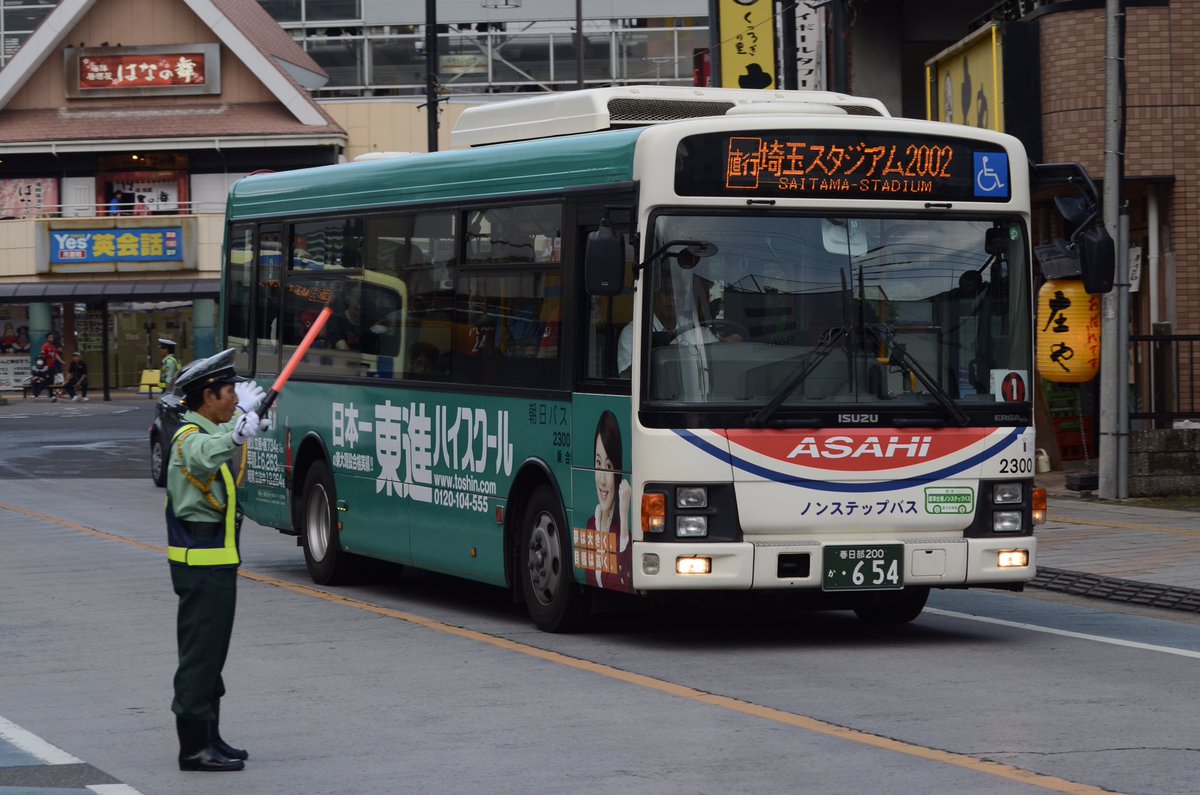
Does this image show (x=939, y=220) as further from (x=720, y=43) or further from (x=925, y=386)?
(x=720, y=43)

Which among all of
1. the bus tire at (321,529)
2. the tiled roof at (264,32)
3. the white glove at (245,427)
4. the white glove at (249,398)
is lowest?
the bus tire at (321,529)

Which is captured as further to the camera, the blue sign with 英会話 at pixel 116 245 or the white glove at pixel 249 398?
the blue sign with 英会話 at pixel 116 245

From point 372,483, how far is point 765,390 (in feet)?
14.6

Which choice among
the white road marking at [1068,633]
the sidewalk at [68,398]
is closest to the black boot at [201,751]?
the white road marking at [1068,633]

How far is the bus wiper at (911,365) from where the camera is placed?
37.0 feet

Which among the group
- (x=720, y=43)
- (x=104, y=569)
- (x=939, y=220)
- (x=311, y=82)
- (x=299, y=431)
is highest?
(x=311, y=82)

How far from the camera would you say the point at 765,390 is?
36.4ft

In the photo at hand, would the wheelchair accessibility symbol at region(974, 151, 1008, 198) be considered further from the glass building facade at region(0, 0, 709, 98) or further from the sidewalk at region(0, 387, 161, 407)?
the glass building facade at region(0, 0, 709, 98)

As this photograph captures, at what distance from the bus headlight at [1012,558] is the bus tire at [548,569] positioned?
7.79 feet

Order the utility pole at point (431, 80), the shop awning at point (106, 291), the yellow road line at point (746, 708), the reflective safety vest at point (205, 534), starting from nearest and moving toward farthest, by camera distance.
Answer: the yellow road line at point (746, 708) < the reflective safety vest at point (205, 534) < the utility pole at point (431, 80) < the shop awning at point (106, 291)

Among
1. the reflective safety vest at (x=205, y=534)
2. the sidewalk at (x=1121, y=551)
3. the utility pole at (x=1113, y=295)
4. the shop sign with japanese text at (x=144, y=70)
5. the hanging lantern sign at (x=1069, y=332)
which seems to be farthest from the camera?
the shop sign with japanese text at (x=144, y=70)

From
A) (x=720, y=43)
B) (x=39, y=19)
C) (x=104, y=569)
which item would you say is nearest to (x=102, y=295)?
(x=39, y=19)

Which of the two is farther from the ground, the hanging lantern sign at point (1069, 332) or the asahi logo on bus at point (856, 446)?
the hanging lantern sign at point (1069, 332)

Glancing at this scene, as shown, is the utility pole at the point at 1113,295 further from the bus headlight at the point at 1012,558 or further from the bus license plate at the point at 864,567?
the bus license plate at the point at 864,567
